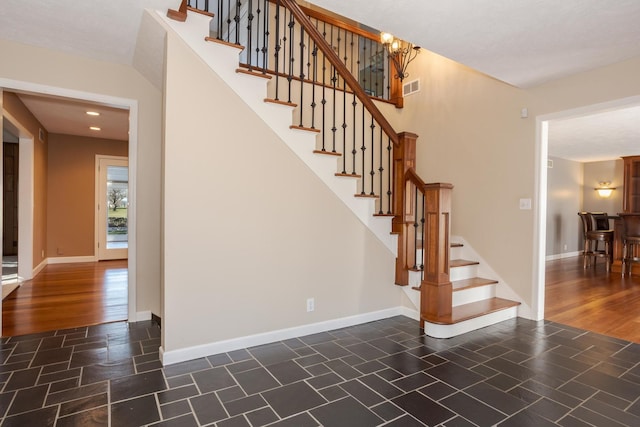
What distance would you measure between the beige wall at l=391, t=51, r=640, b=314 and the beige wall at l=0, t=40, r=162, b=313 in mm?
3538

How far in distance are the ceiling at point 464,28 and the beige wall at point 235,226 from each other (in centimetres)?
71

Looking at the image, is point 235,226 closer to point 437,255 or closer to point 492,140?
point 437,255

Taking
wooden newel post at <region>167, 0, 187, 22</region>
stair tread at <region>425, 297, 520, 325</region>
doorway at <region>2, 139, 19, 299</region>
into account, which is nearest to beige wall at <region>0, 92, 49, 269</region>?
doorway at <region>2, 139, 19, 299</region>

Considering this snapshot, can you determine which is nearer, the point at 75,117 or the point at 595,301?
the point at 595,301

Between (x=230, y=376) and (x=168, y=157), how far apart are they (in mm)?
1673

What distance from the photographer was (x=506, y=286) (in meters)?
4.04

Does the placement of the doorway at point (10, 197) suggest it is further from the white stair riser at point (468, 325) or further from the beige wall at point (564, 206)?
the beige wall at point (564, 206)

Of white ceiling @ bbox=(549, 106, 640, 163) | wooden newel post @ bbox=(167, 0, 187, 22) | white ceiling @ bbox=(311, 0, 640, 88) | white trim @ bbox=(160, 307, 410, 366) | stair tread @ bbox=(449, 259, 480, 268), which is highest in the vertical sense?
wooden newel post @ bbox=(167, 0, 187, 22)

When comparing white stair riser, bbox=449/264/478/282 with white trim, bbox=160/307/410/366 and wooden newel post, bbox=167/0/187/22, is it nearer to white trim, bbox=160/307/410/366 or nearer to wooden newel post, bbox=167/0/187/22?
white trim, bbox=160/307/410/366

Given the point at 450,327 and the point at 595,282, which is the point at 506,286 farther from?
the point at 595,282

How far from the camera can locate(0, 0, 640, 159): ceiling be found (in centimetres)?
234

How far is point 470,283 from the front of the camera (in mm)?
4000

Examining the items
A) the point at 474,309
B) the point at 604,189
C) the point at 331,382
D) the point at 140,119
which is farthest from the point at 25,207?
the point at 604,189

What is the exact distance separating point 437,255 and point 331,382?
1664 millimetres
